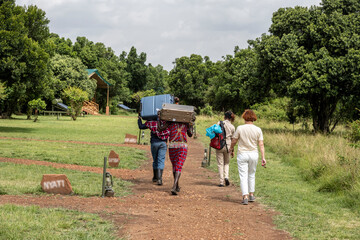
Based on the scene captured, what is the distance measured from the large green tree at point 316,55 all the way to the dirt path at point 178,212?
50.2 ft

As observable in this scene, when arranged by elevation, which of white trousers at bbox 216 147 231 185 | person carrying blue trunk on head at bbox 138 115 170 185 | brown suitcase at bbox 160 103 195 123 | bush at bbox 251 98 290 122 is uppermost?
bush at bbox 251 98 290 122

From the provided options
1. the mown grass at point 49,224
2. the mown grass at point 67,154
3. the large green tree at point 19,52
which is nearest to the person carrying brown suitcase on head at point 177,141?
the mown grass at point 49,224

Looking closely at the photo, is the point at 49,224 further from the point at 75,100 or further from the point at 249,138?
the point at 75,100

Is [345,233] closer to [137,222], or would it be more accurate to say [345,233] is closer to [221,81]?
[137,222]

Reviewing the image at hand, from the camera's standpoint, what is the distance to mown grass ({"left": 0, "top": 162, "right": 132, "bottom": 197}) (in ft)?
28.5

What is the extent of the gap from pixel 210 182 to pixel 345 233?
554cm

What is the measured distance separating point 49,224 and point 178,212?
234cm

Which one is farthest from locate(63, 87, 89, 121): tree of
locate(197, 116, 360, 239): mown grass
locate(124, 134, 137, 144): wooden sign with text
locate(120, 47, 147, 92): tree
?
locate(120, 47, 147, 92): tree

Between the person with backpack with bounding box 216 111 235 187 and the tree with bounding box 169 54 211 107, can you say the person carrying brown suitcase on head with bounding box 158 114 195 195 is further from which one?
the tree with bounding box 169 54 211 107

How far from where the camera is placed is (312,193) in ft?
33.4

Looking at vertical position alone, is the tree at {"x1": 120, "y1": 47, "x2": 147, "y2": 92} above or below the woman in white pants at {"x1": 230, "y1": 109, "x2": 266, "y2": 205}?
above

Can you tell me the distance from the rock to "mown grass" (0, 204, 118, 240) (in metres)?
1.63

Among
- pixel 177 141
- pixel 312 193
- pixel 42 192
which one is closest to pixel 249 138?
pixel 177 141

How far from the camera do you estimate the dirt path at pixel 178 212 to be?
6270 millimetres
